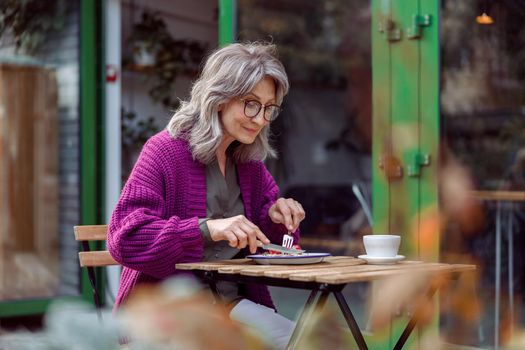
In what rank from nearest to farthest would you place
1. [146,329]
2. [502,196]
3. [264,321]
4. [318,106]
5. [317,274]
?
[146,329]
[317,274]
[264,321]
[502,196]
[318,106]

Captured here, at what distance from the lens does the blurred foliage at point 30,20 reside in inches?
188

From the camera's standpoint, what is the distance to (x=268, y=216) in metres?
2.38

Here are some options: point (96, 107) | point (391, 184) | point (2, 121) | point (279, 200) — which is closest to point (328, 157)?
point (96, 107)

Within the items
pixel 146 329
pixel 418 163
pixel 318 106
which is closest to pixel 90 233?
pixel 418 163

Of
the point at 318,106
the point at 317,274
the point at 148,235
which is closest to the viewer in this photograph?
the point at 317,274

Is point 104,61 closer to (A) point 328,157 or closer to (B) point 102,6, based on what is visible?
(B) point 102,6

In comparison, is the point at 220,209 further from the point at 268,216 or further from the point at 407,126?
the point at 407,126

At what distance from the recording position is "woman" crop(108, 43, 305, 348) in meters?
1.95

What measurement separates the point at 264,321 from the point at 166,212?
0.39 m

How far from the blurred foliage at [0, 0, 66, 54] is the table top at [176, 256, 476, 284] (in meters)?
3.25

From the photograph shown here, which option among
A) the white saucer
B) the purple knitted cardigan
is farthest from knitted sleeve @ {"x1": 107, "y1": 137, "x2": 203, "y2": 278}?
the white saucer

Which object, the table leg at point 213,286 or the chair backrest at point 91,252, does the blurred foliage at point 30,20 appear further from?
the table leg at point 213,286

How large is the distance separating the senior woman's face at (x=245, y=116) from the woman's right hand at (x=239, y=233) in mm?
352

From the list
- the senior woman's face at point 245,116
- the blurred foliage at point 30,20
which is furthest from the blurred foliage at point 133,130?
the senior woman's face at point 245,116
